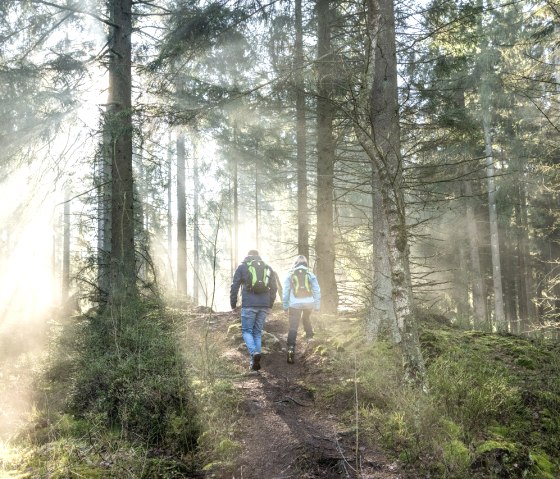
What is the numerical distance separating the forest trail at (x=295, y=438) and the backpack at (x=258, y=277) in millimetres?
1538

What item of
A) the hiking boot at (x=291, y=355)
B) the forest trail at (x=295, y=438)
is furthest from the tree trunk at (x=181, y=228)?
the forest trail at (x=295, y=438)

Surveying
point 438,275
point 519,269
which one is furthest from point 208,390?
point 519,269

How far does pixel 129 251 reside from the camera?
9.27 meters

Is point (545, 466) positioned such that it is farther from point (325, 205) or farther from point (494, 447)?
point (325, 205)

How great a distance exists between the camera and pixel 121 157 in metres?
9.42

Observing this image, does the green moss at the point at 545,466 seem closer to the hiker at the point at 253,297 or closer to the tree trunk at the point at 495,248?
the hiker at the point at 253,297

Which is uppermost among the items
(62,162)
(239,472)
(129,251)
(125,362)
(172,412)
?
(62,162)

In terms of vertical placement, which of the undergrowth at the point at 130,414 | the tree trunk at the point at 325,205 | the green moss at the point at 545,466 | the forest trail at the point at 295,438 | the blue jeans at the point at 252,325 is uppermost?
the tree trunk at the point at 325,205

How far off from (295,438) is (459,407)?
1.98 m

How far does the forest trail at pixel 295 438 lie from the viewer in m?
3.89

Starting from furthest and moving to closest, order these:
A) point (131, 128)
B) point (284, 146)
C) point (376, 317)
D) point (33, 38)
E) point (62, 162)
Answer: point (284, 146) < point (33, 38) < point (62, 162) < point (131, 128) < point (376, 317)

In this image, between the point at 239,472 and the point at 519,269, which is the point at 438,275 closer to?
the point at 519,269

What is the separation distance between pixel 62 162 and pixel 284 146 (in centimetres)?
650

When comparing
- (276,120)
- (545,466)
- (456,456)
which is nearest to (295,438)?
(456,456)
